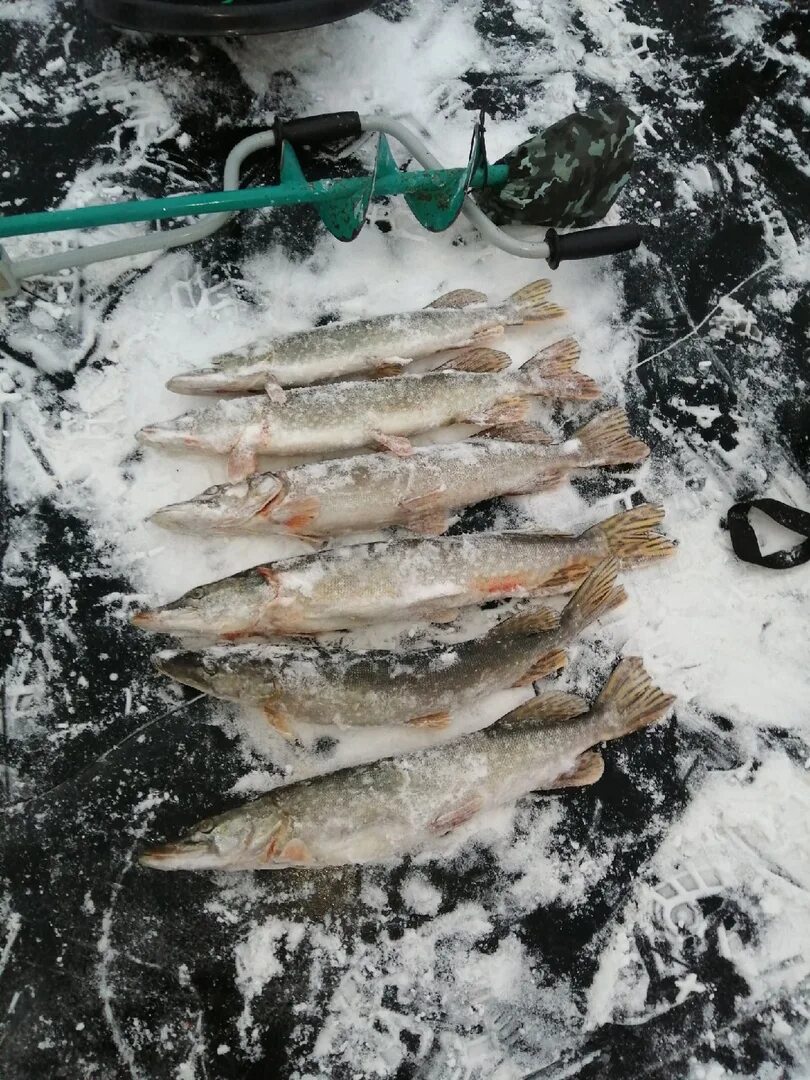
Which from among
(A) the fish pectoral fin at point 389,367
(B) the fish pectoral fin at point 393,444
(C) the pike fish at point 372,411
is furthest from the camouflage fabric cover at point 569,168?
(B) the fish pectoral fin at point 393,444

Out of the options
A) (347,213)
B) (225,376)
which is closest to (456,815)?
(225,376)

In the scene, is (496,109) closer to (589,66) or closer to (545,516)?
(589,66)

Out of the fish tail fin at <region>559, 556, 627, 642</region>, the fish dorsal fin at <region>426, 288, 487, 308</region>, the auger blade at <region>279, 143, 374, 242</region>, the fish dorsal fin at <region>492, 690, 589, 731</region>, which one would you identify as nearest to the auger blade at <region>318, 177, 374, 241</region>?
the auger blade at <region>279, 143, 374, 242</region>

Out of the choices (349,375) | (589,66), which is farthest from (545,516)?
(589,66)

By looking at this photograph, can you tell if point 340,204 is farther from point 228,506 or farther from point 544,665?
point 544,665

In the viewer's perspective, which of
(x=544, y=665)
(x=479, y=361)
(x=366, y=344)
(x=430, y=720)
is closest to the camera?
(x=430, y=720)

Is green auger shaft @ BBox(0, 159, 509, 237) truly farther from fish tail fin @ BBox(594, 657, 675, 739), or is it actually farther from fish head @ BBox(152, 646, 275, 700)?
fish tail fin @ BBox(594, 657, 675, 739)
